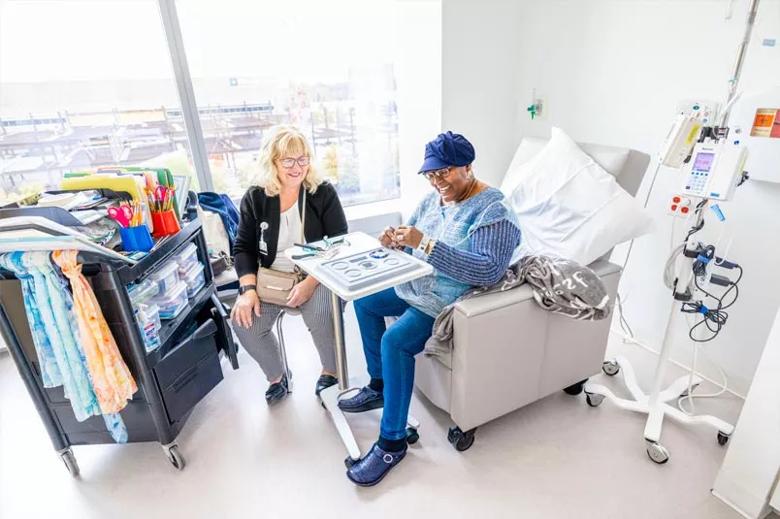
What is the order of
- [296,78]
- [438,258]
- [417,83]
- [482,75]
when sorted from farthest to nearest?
[296,78] → [417,83] → [482,75] → [438,258]

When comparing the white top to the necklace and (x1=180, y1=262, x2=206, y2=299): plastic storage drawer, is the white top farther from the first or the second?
the necklace

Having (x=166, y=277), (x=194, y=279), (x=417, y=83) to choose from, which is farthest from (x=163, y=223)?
(x=417, y=83)

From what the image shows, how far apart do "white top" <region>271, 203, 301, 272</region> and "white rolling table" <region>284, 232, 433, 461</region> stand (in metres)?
0.33

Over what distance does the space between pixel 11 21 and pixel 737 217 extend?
3.31 meters

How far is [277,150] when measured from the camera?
166cm

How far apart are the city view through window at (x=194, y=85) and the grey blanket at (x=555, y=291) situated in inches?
34.9

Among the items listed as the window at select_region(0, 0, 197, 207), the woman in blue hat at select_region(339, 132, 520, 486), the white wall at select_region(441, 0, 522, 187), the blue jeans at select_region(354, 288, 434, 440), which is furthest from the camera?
the white wall at select_region(441, 0, 522, 187)

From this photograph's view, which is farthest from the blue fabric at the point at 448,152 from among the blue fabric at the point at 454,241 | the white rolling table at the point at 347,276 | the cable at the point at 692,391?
the cable at the point at 692,391

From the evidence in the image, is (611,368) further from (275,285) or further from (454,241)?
(275,285)

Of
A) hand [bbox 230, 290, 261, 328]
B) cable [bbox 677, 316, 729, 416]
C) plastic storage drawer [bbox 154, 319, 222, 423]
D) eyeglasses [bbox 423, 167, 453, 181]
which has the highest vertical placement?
eyeglasses [bbox 423, 167, 453, 181]

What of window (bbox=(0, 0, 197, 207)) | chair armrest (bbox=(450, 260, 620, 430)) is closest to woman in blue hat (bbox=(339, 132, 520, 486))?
chair armrest (bbox=(450, 260, 620, 430))

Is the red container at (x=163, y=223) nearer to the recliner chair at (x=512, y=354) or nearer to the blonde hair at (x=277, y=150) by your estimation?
the blonde hair at (x=277, y=150)

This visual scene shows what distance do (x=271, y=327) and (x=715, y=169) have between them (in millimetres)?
1642

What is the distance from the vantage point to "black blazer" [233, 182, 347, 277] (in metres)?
1.75
